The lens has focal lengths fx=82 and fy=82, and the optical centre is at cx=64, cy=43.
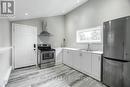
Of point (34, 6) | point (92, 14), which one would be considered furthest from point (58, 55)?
point (34, 6)

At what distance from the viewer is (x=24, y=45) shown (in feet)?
13.5

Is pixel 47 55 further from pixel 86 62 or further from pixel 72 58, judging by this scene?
pixel 86 62

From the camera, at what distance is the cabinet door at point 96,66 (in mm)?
2703

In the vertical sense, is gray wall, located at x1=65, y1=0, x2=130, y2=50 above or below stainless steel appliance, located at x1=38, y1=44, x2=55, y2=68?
above

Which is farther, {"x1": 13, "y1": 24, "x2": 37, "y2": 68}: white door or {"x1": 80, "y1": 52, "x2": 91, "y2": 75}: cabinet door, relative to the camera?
{"x1": 13, "y1": 24, "x2": 37, "y2": 68}: white door

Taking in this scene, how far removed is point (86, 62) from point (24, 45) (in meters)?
3.10

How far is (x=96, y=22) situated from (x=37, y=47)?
3.27 m

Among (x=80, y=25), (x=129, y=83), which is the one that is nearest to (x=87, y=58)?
(x=129, y=83)

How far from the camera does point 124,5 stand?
250cm

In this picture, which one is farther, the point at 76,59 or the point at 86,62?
the point at 76,59

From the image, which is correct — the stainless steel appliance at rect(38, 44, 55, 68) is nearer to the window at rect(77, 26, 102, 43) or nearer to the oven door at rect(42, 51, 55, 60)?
the oven door at rect(42, 51, 55, 60)

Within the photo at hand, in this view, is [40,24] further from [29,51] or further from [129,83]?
[129,83]

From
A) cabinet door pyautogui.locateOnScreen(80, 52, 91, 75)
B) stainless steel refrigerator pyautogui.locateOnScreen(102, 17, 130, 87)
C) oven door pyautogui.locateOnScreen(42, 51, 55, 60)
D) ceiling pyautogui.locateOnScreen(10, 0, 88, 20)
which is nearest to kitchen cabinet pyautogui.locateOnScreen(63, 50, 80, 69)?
cabinet door pyautogui.locateOnScreen(80, 52, 91, 75)

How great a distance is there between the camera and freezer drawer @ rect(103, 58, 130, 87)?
6.53 ft
